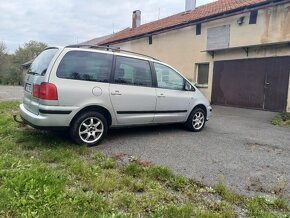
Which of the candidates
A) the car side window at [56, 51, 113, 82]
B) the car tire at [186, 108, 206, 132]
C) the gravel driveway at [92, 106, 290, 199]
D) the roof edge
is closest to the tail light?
the car side window at [56, 51, 113, 82]

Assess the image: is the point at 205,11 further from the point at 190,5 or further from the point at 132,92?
the point at 132,92

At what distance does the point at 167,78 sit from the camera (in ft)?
20.0

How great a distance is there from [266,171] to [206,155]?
101 centimetres

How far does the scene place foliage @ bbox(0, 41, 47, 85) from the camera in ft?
139

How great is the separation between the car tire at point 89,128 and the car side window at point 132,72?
0.81 meters

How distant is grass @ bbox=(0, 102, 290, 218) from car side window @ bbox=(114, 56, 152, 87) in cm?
170

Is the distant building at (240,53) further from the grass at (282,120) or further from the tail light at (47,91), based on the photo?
the tail light at (47,91)

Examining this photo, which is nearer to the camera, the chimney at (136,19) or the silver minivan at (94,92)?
the silver minivan at (94,92)

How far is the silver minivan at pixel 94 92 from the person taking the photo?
4.45 meters

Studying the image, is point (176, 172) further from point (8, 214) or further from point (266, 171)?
point (8, 214)

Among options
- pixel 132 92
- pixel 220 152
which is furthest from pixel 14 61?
pixel 220 152

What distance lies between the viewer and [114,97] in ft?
16.5

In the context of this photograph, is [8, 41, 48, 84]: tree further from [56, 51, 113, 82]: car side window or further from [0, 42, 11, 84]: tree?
[56, 51, 113, 82]: car side window

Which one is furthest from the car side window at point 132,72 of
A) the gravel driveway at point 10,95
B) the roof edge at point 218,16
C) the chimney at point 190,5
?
the chimney at point 190,5
